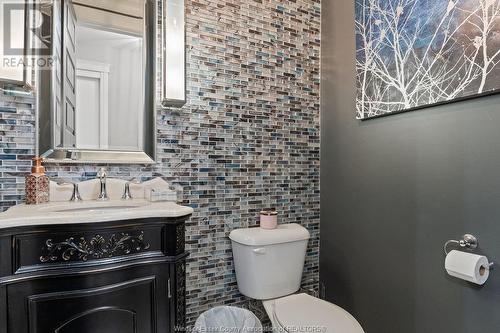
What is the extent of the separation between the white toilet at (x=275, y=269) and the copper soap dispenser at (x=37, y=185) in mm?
902

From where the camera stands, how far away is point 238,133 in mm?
1739

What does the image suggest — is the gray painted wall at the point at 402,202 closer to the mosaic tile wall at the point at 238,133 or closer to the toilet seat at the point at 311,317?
the mosaic tile wall at the point at 238,133

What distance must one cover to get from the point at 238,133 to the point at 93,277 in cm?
104

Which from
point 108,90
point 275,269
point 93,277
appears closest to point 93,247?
point 93,277

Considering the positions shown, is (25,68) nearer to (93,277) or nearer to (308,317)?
(93,277)

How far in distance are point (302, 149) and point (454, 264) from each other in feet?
3.42

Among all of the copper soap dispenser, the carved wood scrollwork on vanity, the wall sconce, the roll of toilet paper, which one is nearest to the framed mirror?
the copper soap dispenser

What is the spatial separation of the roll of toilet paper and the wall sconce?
4.47 feet

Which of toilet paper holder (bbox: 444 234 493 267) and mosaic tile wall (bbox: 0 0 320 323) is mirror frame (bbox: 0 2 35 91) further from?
toilet paper holder (bbox: 444 234 493 267)

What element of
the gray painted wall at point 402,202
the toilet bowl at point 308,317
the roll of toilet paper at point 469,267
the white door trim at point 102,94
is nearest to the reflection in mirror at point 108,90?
the white door trim at point 102,94

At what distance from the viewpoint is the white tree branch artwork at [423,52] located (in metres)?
1.10

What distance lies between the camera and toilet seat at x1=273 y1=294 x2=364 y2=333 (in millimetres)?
1303

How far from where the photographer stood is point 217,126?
168 cm

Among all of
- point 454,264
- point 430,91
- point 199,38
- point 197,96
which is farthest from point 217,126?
point 454,264
